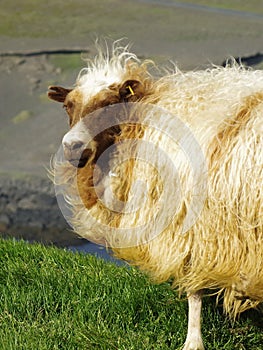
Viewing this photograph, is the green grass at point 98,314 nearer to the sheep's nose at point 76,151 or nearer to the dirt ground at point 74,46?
the sheep's nose at point 76,151

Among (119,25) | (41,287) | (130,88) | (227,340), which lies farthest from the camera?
(119,25)

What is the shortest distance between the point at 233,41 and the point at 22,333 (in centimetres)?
571

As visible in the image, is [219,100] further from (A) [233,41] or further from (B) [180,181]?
(A) [233,41]

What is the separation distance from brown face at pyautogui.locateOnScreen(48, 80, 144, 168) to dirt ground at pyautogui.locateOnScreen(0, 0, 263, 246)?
11.6ft

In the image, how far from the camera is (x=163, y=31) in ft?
30.0

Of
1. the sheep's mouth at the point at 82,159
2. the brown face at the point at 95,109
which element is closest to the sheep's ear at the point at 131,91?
the brown face at the point at 95,109

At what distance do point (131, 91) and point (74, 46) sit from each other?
5.38 meters

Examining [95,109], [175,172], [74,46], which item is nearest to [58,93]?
[95,109]

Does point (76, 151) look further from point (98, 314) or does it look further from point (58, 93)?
point (98, 314)

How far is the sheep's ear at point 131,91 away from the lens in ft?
11.3

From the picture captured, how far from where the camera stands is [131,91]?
136 inches

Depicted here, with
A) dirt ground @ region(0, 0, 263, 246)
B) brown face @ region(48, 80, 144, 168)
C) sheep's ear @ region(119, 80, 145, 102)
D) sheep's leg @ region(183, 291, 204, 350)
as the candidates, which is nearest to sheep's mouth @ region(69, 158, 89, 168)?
brown face @ region(48, 80, 144, 168)

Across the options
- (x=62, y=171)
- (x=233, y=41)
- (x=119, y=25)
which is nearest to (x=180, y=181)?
(x=62, y=171)

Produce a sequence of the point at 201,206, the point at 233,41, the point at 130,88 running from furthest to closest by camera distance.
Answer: the point at 233,41 < the point at 130,88 < the point at 201,206
